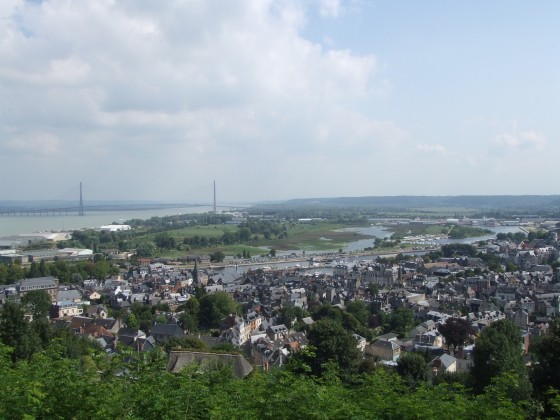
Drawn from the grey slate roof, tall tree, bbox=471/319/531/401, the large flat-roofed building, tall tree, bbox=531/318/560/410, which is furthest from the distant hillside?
the grey slate roof

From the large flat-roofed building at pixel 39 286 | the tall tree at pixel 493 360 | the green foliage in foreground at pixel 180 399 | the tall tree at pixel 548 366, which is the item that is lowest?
the large flat-roofed building at pixel 39 286

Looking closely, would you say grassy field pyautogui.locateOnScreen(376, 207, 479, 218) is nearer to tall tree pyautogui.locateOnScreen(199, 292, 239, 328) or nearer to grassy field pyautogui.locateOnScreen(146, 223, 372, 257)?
grassy field pyautogui.locateOnScreen(146, 223, 372, 257)

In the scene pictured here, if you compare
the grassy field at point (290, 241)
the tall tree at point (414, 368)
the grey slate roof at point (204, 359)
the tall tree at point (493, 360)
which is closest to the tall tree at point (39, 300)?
the grey slate roof at point (204, 359)

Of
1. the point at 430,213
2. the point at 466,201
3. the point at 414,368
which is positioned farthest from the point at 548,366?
the point at 466,201

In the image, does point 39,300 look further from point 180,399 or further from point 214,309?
point 180,399

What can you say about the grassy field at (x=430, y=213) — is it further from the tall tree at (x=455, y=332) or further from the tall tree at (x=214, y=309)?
the tall tree at (x=455, y=332)

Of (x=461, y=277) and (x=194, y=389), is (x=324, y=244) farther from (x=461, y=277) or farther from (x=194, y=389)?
(x=194, y=389)

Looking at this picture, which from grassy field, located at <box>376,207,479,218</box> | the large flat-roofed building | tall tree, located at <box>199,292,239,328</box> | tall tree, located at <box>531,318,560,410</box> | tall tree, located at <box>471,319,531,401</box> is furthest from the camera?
grassy field, located at <box>376,207,479,218</box>
